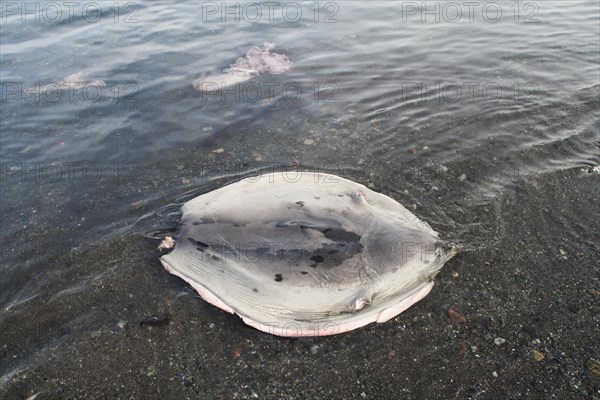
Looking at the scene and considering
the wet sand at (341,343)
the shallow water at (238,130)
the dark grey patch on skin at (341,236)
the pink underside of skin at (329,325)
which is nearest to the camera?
the pink underside of skin at (329,325)

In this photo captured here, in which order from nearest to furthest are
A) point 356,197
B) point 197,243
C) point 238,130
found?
point 197,243 < point 356,197 < point 238,130

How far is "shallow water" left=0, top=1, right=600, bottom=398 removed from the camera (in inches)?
201

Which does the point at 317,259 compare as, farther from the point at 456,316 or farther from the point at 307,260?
the point at 456,316

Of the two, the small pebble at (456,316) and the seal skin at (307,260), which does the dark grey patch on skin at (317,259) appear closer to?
the seal skin at (307,260)

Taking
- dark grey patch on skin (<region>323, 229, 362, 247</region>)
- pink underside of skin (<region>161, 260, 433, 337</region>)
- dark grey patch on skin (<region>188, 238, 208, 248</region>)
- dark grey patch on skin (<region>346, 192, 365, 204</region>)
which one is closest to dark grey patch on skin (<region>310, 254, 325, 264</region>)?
dark grey patch on skin (<region>323, 229, 362, 247</region>)

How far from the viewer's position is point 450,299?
4648 millimetres

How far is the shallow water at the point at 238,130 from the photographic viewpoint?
5.11 metres

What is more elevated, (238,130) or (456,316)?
(238,130)

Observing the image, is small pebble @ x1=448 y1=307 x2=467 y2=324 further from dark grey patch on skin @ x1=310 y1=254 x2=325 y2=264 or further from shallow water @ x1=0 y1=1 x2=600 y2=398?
dark grey patch on skin @ x1=310 y1=254 x2=325 y2=264

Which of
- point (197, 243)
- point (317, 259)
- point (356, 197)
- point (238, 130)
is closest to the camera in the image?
point (317, 259)

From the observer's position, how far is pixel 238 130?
7594 millimetres

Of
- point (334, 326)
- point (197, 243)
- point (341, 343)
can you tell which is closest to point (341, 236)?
point (334, 326)

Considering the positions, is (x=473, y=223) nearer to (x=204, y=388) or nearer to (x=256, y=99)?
(x=204, y=388)

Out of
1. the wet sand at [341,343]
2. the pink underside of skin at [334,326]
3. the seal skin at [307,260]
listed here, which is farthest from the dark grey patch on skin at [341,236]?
the wet sand at [341,343]
